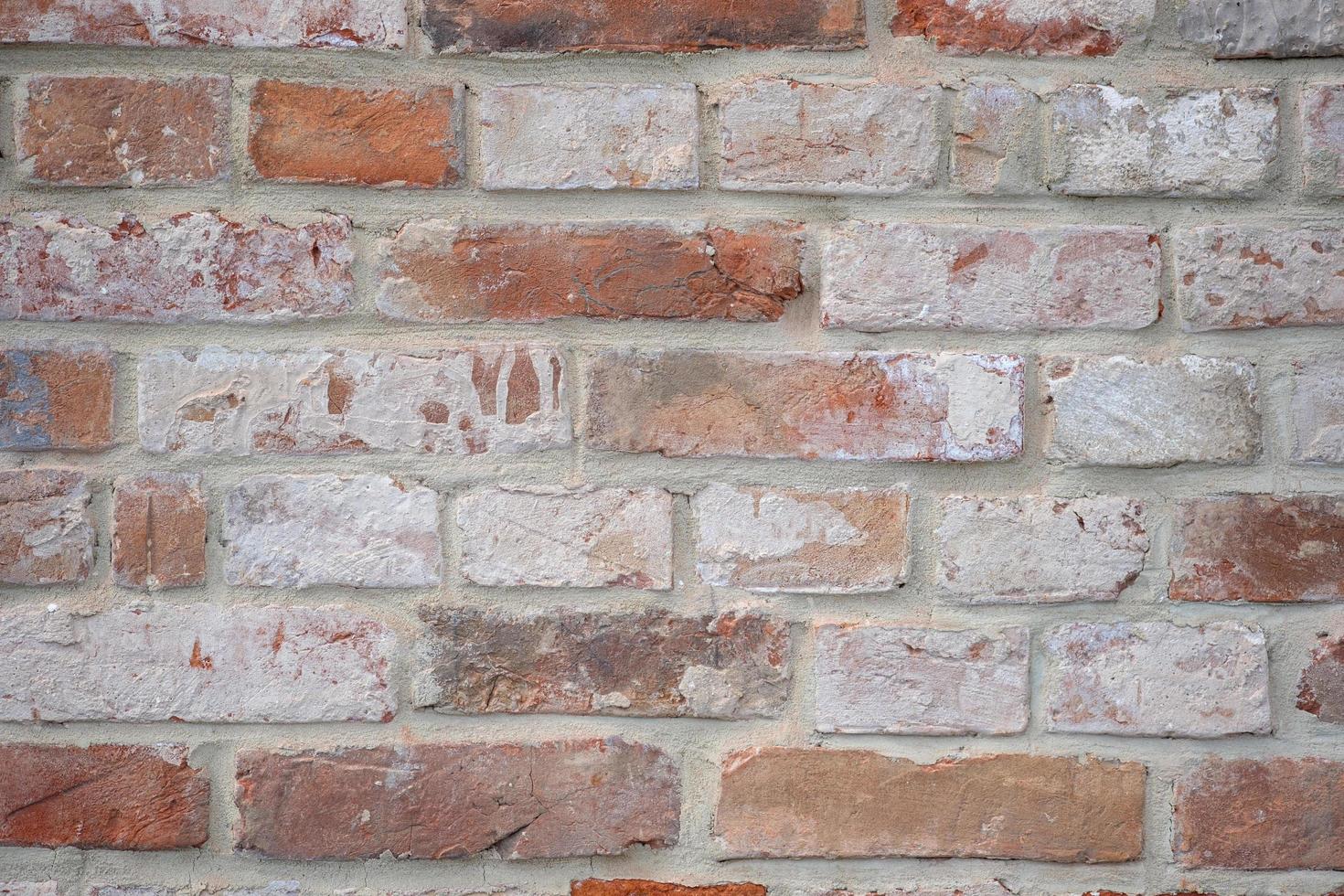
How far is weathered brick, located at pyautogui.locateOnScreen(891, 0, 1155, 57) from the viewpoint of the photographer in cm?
71

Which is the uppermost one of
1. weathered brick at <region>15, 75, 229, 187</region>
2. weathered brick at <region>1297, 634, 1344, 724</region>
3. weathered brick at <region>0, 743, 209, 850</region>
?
weathered brick at <region>15, 75, 229, 187</region>

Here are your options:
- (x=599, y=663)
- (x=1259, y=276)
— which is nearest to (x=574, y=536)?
(x=599, y=663)

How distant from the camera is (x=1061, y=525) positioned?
0.72 meters

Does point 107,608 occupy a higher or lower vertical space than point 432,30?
lower

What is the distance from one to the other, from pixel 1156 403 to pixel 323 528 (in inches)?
24.7

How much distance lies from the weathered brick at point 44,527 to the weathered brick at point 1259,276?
0.83m

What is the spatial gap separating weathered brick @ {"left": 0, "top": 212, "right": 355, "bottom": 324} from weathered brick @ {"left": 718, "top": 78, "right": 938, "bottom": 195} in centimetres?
30

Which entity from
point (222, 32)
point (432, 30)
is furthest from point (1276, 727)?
point (222, 32)

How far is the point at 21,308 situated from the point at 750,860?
0.68m

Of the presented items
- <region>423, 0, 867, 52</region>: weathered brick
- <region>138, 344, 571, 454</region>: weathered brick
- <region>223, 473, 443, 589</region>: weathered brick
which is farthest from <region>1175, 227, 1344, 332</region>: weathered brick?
<region>223, 473, 443, 589</region>: weathered brick

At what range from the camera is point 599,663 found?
716mm

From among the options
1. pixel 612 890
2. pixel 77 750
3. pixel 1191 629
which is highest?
pixel 1191 629

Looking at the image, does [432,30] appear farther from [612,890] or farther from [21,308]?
[612,890]

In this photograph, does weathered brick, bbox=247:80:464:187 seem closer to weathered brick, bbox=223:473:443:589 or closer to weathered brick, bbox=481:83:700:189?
weathered brick, bbox=481:83:700:189
